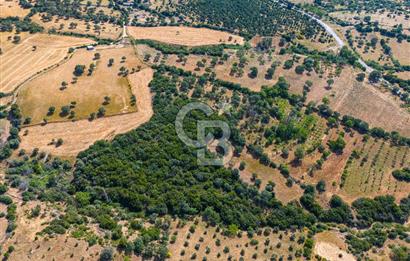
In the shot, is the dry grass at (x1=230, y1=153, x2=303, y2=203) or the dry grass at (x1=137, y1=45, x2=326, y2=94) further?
the dry grass at (x1=137, y1=45, x2=326, y2=94)

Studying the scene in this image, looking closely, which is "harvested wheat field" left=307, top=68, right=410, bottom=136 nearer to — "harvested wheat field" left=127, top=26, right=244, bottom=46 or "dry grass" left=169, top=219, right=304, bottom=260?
"harvested wheat field" left=127, top=26, right=244, bottom=46

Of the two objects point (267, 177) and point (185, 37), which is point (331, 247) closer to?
point (267, 177)

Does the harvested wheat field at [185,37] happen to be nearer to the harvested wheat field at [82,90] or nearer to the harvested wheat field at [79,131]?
the harvested wheat field at [82,90]

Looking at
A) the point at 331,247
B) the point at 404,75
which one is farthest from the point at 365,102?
the point at 331,247

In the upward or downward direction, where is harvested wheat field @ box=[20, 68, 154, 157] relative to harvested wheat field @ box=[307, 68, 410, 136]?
downward

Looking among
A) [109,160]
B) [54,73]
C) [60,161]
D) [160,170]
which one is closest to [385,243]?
[160,170]

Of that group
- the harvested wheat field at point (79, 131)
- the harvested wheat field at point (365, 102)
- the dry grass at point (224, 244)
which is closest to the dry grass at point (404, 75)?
the harvested wheat field at point (365, 102)

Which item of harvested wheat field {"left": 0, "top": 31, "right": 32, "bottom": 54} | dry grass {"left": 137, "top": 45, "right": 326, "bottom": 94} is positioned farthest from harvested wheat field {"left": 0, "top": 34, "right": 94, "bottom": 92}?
dry grass {"left": 137, "top": 45, "right": 326, "bottom": 94}
